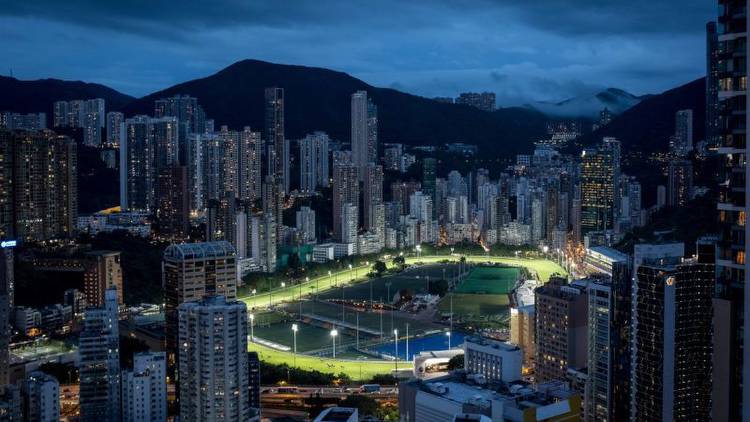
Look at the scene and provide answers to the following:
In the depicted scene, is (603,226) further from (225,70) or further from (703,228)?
(225,70)

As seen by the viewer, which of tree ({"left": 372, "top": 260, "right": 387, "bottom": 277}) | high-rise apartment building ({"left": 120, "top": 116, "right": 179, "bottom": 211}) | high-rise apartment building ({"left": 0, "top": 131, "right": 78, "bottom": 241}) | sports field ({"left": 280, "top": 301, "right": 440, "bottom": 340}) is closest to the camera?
sports field ({"left": 280, "top": 301, "right": 440, "bottom": 340})

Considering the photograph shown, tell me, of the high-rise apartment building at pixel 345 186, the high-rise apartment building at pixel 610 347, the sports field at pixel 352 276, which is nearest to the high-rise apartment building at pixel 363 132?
the high-rise apartment building at pixel 345 186

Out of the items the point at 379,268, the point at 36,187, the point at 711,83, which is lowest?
the point at 379,268

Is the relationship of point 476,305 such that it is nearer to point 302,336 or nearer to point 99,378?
point 302,336

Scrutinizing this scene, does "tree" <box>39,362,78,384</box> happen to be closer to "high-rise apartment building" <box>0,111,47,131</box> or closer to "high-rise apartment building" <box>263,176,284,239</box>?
"high-rise apartment building" <box>263,176,284,239</box>

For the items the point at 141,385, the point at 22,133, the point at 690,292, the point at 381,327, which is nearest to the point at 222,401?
the point at 141,385

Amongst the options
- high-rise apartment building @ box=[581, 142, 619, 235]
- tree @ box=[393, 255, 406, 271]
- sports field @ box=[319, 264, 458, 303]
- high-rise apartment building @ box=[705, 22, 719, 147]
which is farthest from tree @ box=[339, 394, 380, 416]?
high-rise apartment building @ box=[581, 142, 619, 235]

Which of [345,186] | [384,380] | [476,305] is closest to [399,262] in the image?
[345,186]
